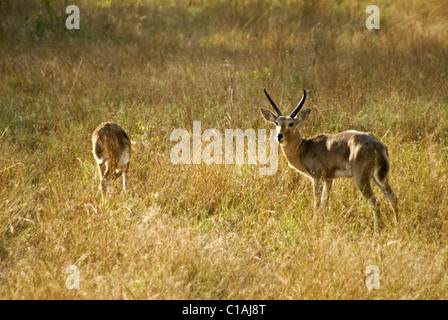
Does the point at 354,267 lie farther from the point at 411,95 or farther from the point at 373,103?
the point at 411,95

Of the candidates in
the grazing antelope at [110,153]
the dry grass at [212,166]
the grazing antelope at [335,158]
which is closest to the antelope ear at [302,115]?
the grazing antelope at [335,158]

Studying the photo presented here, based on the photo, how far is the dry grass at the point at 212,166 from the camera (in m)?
4.18

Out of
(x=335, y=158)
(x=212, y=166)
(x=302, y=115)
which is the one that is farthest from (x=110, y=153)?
(x=335, y=158)

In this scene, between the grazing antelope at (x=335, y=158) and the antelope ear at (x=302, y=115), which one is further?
the antelope ear at (x=302, y=115)

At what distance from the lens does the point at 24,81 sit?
30.2 feet

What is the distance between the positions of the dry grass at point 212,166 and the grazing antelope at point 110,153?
25 cm

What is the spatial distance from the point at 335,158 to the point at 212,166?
1421mm

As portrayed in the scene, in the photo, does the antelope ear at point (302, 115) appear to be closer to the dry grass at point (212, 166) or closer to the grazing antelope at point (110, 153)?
the dry grass at point (212, 166)

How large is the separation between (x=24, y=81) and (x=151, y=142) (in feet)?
13.1

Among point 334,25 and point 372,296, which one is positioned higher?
point 334,25

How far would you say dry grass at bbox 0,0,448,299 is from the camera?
4180mm

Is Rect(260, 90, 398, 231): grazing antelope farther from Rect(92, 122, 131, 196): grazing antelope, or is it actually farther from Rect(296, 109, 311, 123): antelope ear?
Rect(92, 122, 131, 196): grazing antelope

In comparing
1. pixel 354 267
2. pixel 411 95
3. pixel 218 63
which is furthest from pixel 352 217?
pixel 218 63

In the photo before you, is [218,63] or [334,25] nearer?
[218,63]
